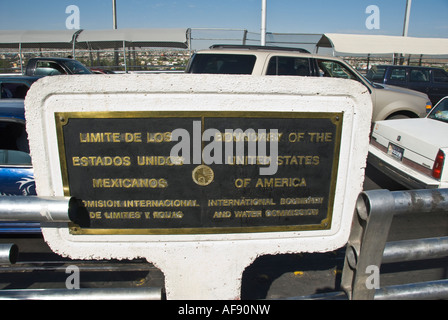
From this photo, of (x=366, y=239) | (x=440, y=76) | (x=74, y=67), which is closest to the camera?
(x=366, y=239)

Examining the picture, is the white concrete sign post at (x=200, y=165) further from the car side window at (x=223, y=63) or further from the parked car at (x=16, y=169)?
the car side window at (x=223, y=63)

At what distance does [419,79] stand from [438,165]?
9348 mm

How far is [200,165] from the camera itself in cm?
179

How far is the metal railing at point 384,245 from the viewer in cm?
147

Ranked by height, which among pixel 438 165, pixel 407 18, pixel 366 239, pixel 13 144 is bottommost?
pixel 438 165

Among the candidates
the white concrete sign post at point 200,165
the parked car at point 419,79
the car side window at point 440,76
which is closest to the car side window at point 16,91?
the white concrete sign post at point 200,165

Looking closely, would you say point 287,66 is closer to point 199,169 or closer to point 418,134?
point 418,134

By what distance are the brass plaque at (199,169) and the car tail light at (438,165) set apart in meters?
3.15

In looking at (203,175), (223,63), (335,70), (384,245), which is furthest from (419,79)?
(203,175)

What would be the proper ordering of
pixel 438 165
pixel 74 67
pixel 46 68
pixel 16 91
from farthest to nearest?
pixel 74 67, pixel 46 68, pixel 16 91, pixel 438 165

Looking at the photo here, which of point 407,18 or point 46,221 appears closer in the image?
point 46,221

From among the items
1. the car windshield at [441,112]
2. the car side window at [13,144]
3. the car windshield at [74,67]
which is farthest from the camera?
the car windshield at [74,67]

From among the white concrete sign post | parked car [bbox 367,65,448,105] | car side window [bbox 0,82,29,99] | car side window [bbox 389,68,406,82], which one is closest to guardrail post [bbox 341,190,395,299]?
the white concrete sign post

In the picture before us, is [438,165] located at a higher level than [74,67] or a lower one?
lower
